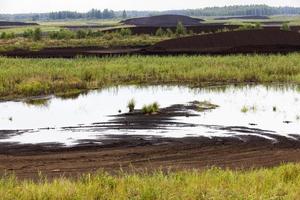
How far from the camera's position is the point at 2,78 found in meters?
32.8

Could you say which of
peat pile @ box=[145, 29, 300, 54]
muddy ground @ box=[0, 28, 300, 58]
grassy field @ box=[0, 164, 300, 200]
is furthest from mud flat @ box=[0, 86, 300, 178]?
peat pile @ box=[145, 29, 300, 54]

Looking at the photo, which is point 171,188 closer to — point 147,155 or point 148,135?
point 147,155

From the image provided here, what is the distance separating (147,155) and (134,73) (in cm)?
2153

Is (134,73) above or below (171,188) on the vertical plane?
below

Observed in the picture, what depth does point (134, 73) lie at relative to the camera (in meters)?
36.8

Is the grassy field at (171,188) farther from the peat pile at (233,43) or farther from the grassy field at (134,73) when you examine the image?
the peat pile at (233,43)

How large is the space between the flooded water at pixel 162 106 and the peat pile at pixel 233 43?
69.9ft

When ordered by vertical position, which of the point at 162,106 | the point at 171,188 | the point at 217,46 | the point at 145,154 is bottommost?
the point at 162,106

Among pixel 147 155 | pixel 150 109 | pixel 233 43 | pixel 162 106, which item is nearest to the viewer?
pixel 147 155

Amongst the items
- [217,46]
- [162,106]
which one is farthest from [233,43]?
[162,106]

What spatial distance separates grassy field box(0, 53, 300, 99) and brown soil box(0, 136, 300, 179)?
13236 mm

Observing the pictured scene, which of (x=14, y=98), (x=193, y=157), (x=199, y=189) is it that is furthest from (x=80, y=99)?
(x=199, y=189)

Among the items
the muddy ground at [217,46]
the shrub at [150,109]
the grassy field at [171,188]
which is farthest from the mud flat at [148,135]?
the muddy ground at [217,46]

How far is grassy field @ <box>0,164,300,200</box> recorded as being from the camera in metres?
9.20
